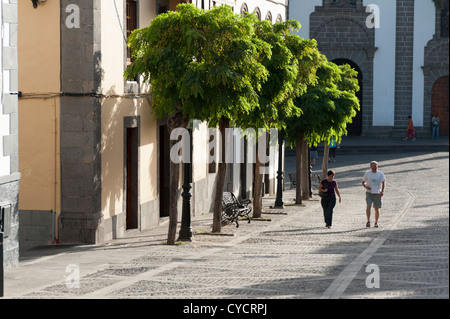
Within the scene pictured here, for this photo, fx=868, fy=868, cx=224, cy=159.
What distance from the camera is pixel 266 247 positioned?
17891mm

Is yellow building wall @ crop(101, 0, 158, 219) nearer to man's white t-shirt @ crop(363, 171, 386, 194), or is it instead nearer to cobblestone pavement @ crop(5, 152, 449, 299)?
cobblestone pavement @ crop(5, 152, 449, 299)

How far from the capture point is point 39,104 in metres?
18.1

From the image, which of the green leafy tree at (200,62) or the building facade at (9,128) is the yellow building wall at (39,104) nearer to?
the green leafy tree at (200,62)

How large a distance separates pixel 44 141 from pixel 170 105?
2.80 m

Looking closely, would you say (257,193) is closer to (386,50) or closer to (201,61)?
(201,61)

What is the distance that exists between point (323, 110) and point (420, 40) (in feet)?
76.0

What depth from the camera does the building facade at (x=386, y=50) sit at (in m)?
46.9

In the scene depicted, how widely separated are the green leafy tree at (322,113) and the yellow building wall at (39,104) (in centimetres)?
966

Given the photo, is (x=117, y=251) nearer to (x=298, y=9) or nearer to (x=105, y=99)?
(x=105, y=99)

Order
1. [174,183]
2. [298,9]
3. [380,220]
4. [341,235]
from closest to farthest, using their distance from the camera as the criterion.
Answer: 1. [174,183]
2. [341,235]
3. [380,220]
4. [298,9]

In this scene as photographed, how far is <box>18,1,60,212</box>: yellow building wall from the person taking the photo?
59.2 feet

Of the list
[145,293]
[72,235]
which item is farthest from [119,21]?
[145,293]

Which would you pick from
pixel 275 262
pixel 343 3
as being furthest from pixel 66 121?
pixel 343 3

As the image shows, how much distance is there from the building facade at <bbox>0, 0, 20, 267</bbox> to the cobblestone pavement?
585 mm
